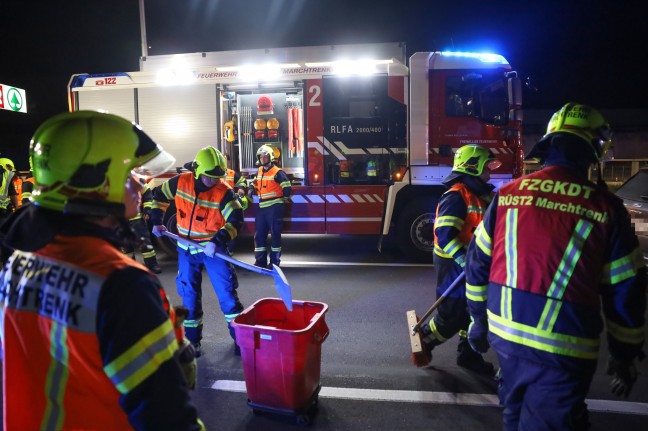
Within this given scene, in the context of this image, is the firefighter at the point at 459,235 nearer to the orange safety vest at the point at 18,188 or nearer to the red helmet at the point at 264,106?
the red helmet at the point at 264,106

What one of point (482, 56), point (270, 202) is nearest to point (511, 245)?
point (270, 202)

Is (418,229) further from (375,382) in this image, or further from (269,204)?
(375,382)

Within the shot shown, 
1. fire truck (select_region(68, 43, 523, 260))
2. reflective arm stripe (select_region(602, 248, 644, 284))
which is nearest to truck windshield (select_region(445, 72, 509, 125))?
fire truck (select_region(68, 43, 523, 260))

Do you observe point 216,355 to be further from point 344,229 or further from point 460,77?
point 460,77

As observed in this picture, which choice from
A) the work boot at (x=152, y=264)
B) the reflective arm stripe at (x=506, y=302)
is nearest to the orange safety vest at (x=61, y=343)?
the reflective arm stripe at (x=506, y=302)

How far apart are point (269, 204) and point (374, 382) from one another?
4332 millimetres

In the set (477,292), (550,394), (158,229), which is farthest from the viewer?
(158,229)

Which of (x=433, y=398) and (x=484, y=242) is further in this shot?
(x=433, y=398)

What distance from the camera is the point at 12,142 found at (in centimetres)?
3056

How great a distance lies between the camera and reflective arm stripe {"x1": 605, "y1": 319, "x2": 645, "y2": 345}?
1951 mm

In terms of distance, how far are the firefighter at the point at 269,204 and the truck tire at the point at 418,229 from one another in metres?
2.01

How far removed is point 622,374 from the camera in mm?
2055

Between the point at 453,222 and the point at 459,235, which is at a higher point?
the point at 453,222

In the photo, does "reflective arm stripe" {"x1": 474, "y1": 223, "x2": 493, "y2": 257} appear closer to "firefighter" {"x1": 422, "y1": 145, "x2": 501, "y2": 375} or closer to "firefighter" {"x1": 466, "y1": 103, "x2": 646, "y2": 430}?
"firefighter" {"x1": 466, "y1": 103, "x2": 646, "y2": 430}
